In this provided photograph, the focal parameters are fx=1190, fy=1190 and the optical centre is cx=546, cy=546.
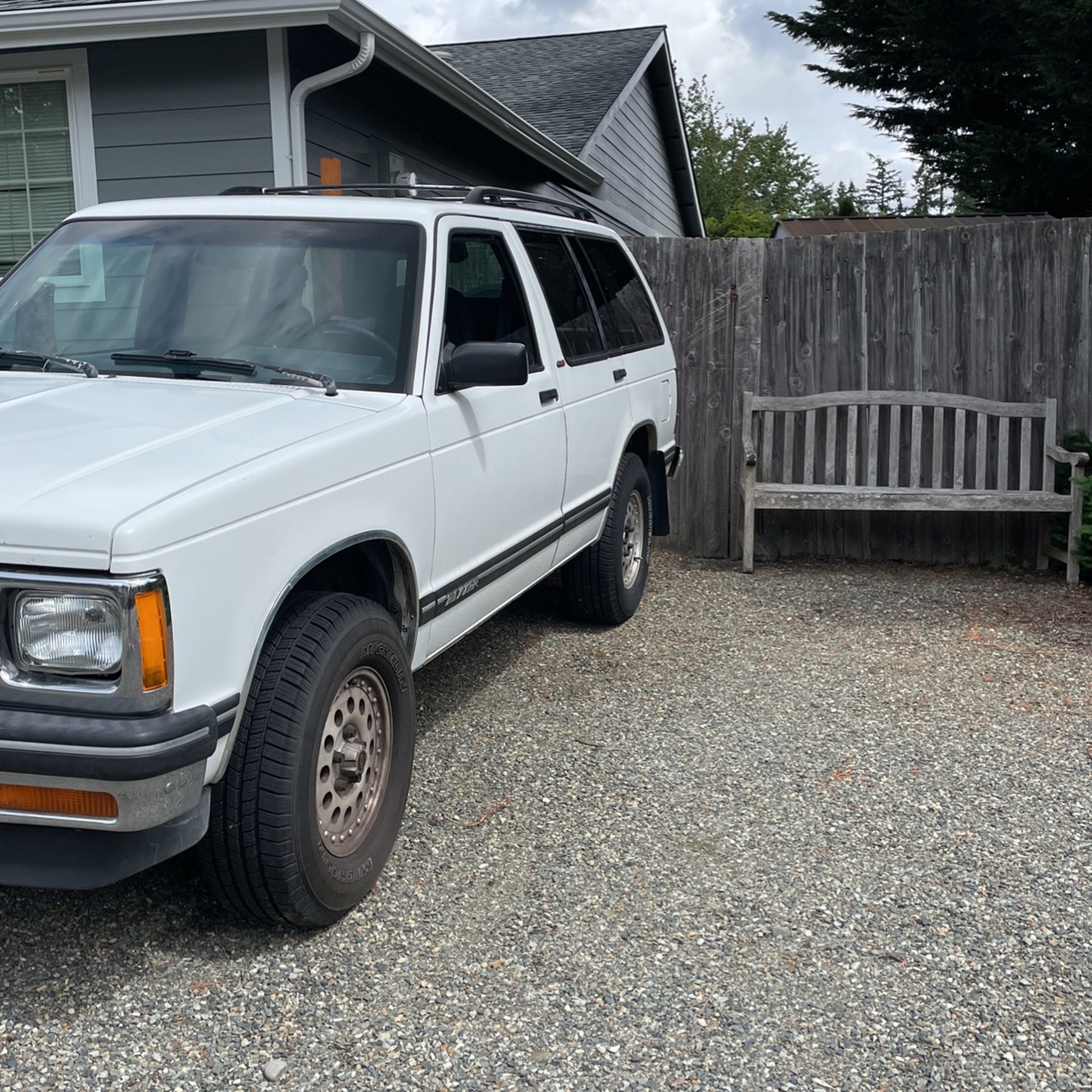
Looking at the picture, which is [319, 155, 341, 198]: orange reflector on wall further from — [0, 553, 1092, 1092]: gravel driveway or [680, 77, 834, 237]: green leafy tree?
[680, 77, 834, 237]: green leafy tree

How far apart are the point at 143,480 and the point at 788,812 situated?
2487 millimetres

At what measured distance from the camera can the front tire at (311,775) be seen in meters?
A: 2.92

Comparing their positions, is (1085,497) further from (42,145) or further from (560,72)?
(560,72)

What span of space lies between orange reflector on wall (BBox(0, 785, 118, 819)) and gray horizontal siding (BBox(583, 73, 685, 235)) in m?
13.2

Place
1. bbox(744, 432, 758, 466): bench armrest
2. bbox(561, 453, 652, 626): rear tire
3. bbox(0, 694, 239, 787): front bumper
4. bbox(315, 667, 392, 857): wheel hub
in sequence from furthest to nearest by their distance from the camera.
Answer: bbox(744, 432, 758, 466): bench armrest → bbox(561, 453, 652, 626): rear tire → bbox(315, 667, 392, 857): wheel hub → bbox(0, 694, 239, 787): front bumper

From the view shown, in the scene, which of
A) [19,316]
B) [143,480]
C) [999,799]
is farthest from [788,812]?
[19,316]

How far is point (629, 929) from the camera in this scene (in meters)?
3.28

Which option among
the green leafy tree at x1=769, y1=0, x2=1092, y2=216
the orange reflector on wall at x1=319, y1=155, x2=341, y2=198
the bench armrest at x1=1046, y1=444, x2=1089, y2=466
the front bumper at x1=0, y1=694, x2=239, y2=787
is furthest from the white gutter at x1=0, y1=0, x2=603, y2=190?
the green leafy tree at x1=769, y1=0, x2=1092, y2=216

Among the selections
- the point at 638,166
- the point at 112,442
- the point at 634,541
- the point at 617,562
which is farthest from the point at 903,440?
the point at 638,166

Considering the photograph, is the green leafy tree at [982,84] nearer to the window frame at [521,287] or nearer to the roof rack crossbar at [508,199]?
the roof rack crossbar at [508,199]

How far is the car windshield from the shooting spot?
12.5ft

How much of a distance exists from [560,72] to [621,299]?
13.2m

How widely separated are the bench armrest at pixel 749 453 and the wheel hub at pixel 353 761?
4.80 meters

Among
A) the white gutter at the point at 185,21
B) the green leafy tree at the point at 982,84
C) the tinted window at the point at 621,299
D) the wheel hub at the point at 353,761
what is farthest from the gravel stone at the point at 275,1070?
the green leafy tree at the point at 982,84
